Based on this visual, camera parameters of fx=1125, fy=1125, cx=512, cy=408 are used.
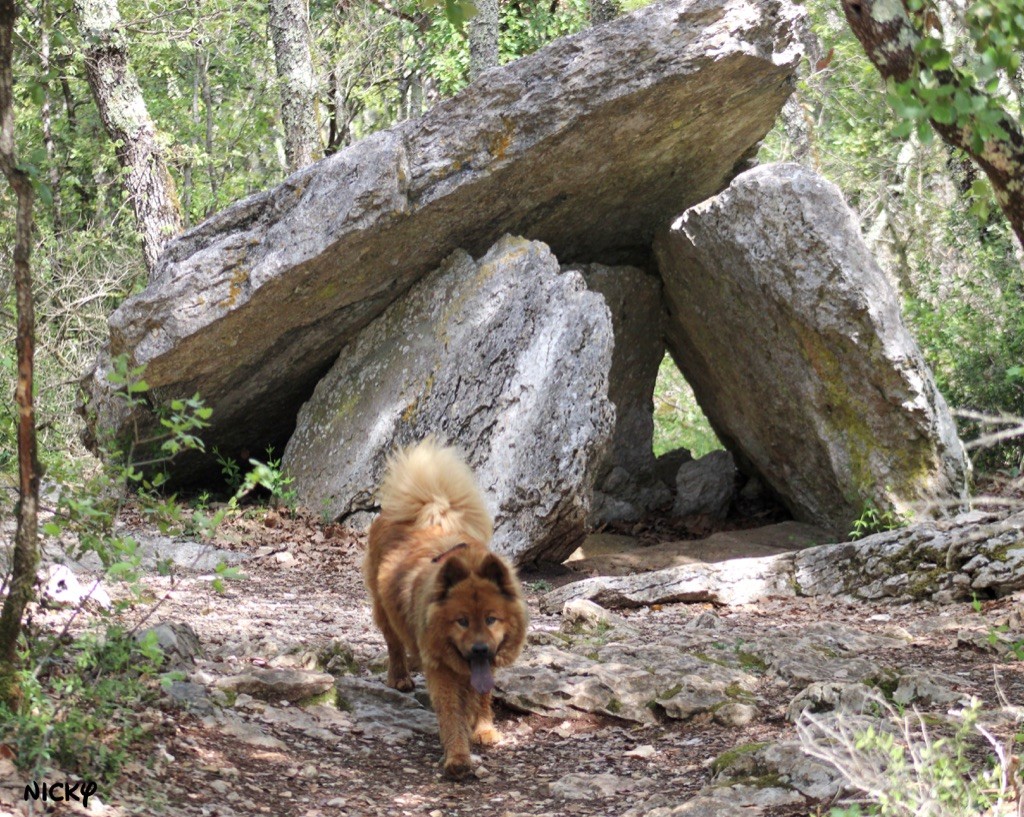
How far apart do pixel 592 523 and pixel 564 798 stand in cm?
651

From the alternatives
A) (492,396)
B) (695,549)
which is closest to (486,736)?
(492,396)

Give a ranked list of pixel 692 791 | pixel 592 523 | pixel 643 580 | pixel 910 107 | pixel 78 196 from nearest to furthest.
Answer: pixel 910 107 → pixel 692 791 → pixel 643 580 → pixel 592 523 → pixel 78 196

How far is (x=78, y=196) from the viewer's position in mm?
15258

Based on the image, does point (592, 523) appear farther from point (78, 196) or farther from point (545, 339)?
point (78, 196)

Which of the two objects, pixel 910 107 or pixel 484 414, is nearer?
pixel 910 107

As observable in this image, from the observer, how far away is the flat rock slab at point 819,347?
8.78m

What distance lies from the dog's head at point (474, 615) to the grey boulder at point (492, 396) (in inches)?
136

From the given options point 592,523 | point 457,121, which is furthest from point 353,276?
point 592,523

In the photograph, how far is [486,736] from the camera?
16.3ft

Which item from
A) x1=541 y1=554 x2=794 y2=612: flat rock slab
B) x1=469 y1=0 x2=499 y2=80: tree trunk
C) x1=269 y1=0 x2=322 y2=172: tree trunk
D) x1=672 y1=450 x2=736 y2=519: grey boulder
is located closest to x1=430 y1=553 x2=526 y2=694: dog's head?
x1=541 y1=554 x2=794 y2=612: flat rock slab

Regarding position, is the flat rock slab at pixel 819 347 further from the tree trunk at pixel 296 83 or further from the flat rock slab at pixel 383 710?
the flat rock slab at pixel 383 710

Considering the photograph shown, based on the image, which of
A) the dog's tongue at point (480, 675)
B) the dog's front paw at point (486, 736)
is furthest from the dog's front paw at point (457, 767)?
the dog's front paw at point (486, 736)

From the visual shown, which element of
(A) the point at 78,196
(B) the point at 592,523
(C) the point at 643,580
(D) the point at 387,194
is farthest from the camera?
(A) the point at 78,196

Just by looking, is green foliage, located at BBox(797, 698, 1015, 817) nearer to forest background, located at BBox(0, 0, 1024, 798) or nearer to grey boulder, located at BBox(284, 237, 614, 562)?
forest background, located at BBox(0, 0, 1024, 798)
